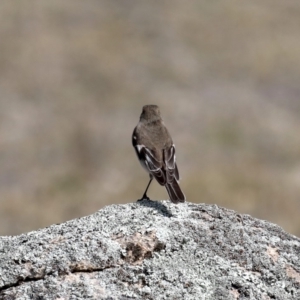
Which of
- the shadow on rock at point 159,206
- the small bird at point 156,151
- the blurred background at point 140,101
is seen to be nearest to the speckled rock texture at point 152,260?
the shadow on rock at point 159,206

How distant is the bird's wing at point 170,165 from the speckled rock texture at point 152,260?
6.98ft

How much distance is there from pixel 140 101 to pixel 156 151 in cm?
2017

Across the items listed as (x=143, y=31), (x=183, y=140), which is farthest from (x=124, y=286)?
(x=143, y=31)

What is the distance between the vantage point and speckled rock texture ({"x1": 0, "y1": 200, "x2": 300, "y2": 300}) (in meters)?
4.88

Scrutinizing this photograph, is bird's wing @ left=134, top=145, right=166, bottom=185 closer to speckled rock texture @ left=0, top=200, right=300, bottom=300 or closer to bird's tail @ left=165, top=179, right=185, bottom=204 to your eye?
bird's tail @ left=165, top=179, right=185, bottom=204

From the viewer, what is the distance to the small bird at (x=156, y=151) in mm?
7891

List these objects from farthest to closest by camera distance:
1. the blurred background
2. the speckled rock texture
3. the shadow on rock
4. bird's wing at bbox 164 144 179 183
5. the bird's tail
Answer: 1. the blurred background
2. bird's wing at bbox 164 144 179 183
3. the bird's tail
4. the shadow on rock
5. the speckled rock texture

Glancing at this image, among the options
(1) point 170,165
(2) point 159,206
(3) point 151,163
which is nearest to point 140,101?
(3) point 151,163

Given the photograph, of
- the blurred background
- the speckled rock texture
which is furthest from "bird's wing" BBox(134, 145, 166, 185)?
the blurred background

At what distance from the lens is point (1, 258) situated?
16.9ft

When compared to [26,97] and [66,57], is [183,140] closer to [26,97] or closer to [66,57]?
[26,97]

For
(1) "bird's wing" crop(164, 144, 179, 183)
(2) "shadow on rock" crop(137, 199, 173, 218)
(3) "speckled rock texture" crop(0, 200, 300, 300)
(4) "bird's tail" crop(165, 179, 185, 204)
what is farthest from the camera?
(1) "bird's wing" crop(164, 144, 179, 183)

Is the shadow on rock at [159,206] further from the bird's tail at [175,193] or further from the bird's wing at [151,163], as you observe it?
the bird's wing at [151,163]

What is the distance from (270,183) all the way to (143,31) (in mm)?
18606
